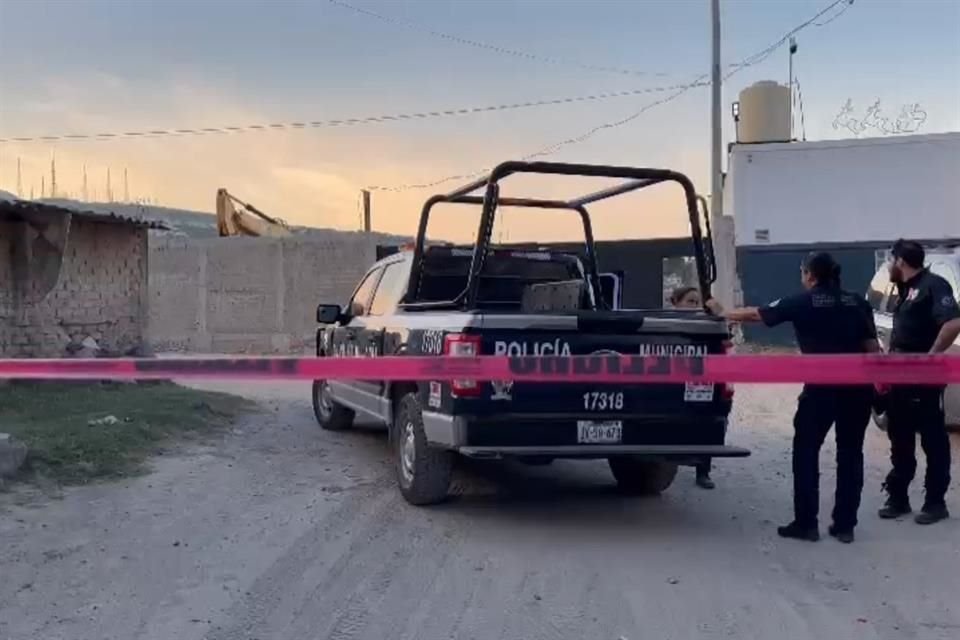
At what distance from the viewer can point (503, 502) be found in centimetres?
781

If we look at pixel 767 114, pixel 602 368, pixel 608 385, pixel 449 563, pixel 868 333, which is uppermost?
pixel 767 114

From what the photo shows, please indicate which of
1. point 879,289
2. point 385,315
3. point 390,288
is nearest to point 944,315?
point 385,315

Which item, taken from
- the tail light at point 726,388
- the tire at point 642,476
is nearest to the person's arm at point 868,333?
the tail light at point 726,388

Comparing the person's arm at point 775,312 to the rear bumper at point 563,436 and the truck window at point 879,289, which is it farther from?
the truck window at point 879,289

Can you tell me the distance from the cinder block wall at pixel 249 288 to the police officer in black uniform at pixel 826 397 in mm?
17826

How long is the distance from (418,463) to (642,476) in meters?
1.77

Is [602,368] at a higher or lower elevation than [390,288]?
lower

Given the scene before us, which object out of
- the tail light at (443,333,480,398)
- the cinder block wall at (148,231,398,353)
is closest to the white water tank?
the cinder block wall at (148,231,398,353)

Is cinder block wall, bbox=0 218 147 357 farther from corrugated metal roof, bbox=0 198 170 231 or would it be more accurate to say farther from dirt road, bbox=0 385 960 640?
dirt road, bbox=0 385 960 640

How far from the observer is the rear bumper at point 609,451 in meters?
6.68

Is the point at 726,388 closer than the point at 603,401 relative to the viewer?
No

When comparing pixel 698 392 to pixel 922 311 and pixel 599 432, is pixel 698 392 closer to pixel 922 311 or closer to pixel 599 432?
pixel 599 432

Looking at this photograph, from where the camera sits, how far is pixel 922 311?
7.25m

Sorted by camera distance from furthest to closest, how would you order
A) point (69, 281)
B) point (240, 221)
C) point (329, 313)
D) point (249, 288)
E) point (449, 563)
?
1. point (240, 221)
2. point (249, 288)
3. point (69, 281)
4. point (329, 313)
5. point (449, 563)
